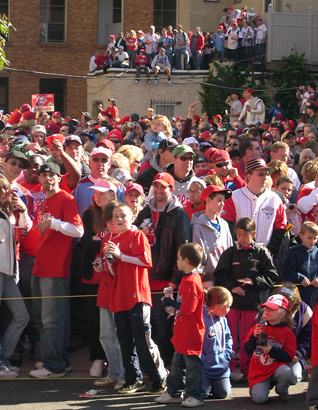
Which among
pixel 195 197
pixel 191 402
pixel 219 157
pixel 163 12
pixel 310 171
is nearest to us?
pixel 191 402

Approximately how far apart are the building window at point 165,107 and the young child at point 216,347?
21399 mm

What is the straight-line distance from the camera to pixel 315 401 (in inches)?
297

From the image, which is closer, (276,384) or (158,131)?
(276,384)

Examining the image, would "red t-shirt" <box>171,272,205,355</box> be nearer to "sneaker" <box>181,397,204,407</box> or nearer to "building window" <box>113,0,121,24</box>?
"sneaker" <box>181,397,204,407</box>

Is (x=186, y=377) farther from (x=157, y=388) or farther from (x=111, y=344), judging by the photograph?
(x=111, y=344)

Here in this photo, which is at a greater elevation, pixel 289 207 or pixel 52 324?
pixel 289 207

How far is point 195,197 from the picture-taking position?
9.34m

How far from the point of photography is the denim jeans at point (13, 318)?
8.83 m

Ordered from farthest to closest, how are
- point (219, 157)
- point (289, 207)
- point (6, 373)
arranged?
point (219, 157)
point (289, 207)
point (6, 373)

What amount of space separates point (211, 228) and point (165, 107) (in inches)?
823

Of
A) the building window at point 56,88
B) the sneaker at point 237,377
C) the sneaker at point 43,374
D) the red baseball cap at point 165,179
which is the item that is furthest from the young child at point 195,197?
the building window at point 56,88

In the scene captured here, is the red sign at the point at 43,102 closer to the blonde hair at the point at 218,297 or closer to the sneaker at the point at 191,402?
the blonde hair at the point at 218,297

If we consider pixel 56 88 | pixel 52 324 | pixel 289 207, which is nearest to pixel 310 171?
pixel 289 207

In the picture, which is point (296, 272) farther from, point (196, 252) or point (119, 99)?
point (119, 99)
